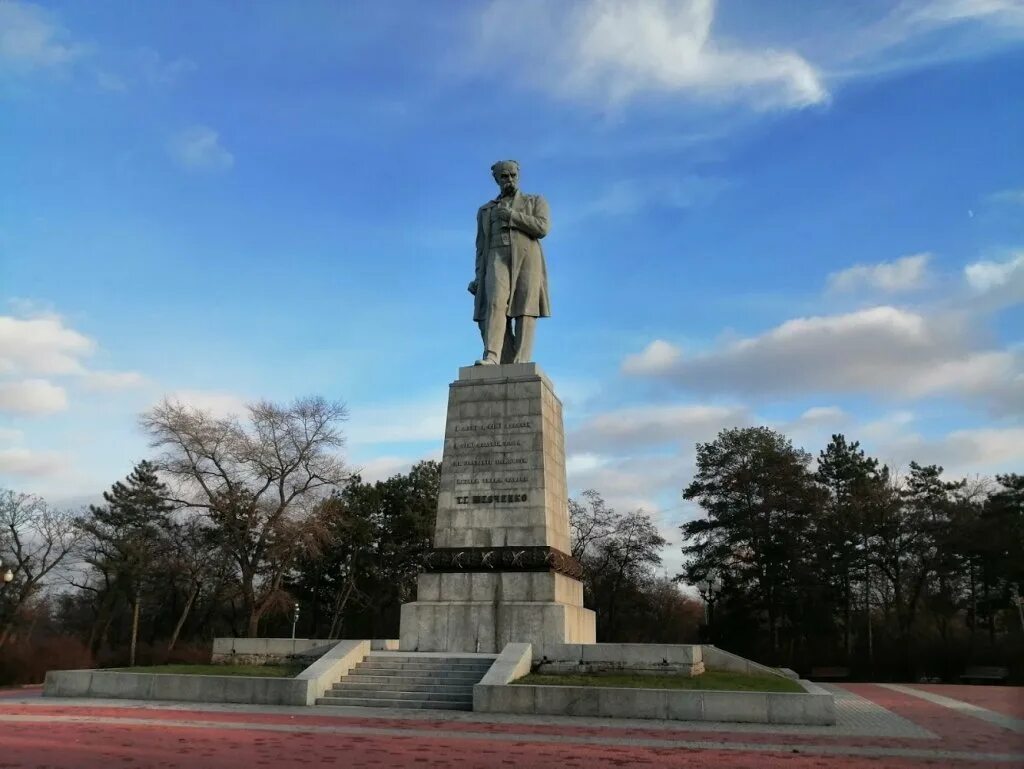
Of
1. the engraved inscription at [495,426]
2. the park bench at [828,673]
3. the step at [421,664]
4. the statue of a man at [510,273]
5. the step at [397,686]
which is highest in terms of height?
the statue of a man at [510,273]

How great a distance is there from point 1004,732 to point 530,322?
38.3 feet

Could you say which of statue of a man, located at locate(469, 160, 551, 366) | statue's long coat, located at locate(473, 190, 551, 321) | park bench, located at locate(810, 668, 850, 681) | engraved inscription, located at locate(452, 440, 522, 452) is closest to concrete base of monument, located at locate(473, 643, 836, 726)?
engraved inscription, located at locate(452, 440, 522, 452)

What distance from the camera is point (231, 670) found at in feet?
48.4

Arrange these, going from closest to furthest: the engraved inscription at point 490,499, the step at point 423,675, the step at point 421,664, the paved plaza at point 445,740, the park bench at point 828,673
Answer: the paved plaza at point 445,740, the step at point 423,675, the step at point 421,664, the engraved inscription at point 490,499, the park bench at point 828,673

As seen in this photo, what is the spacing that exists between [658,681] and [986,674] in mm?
19135

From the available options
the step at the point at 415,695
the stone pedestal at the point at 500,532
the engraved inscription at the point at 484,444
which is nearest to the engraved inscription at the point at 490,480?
the stone pedestal at the point at 500,532

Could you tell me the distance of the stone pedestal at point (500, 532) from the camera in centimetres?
1570

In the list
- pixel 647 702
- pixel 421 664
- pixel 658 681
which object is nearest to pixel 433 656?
pixel 421 664

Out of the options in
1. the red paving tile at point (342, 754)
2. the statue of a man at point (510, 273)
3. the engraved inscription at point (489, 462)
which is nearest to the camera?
the red paving tile at point (342, 754)

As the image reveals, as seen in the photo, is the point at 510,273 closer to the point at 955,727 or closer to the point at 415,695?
the point at 415,695

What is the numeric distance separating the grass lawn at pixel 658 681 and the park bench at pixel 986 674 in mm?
16594

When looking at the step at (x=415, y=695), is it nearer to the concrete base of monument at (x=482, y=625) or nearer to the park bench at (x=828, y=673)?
the concrete base of monument at (x=482, y=625)

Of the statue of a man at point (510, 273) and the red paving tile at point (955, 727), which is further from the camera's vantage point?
the statue of a man at point (510, 273)

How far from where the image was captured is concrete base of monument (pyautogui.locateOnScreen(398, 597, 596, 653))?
15.4 metres
